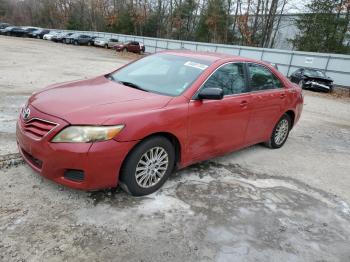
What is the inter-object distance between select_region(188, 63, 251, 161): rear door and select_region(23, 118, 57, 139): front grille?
1.56m

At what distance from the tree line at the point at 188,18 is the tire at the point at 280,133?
27.1 m

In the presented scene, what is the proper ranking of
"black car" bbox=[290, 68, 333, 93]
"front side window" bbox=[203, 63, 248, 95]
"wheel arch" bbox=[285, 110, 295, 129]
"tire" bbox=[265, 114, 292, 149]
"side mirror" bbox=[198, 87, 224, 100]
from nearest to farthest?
"side mirror" bbox=[198, 87, 224, 100], "front side window" bbox=[203, 63, 248, 95], "tire" bbox=[265, 114, 292, 149], "wheel arch" bbox=[285, 110, 295, 129], "black car" bbox=[290, 68, 333, 93]

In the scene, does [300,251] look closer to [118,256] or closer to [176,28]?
[118,256]

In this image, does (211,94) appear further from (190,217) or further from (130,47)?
(130,47)

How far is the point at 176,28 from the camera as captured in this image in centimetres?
4916

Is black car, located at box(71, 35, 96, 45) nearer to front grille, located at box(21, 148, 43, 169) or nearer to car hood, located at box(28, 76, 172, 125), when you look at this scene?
car hood, located at box(28, 76, 172, 125)

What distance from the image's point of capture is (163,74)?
4410 mm

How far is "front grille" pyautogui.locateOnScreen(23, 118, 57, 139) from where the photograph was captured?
3258mm

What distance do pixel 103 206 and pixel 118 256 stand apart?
76cm

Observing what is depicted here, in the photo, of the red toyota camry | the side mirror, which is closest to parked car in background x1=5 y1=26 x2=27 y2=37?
Result: the red toyota camry

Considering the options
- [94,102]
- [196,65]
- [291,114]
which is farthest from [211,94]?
[291,114]

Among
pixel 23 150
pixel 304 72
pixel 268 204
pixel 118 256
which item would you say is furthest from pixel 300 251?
pixel 304 72

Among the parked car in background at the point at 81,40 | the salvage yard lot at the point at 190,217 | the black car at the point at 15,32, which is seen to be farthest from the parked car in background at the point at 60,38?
the salvage yard lot at the point at 190,217

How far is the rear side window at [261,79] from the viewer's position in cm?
503
